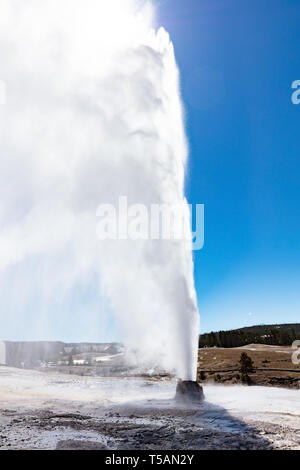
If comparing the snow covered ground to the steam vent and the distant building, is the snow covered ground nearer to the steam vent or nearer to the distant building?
the steam vent

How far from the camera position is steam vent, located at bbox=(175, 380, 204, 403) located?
626 inches

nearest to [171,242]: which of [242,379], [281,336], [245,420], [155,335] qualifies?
[155,335]

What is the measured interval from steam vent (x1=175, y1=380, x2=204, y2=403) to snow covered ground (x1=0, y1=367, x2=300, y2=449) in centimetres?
48

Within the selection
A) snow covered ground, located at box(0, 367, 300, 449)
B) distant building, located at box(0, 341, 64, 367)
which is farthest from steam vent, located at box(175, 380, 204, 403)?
distant building, located at box(0, 341, 64, 367)

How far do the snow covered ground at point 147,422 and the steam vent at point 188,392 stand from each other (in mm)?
483

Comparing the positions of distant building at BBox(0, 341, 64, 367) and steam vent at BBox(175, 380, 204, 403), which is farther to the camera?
distant building at BBox(0, 341, 64, 367)

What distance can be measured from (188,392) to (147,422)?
522 centimetres

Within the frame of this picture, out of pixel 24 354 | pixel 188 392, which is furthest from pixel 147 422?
pixel 24 354

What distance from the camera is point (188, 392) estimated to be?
16172mm

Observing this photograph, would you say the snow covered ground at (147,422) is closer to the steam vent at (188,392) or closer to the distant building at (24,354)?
the steam vent at (188,392)

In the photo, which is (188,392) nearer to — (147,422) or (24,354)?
(147,422)

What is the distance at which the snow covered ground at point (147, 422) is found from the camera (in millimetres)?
9070
